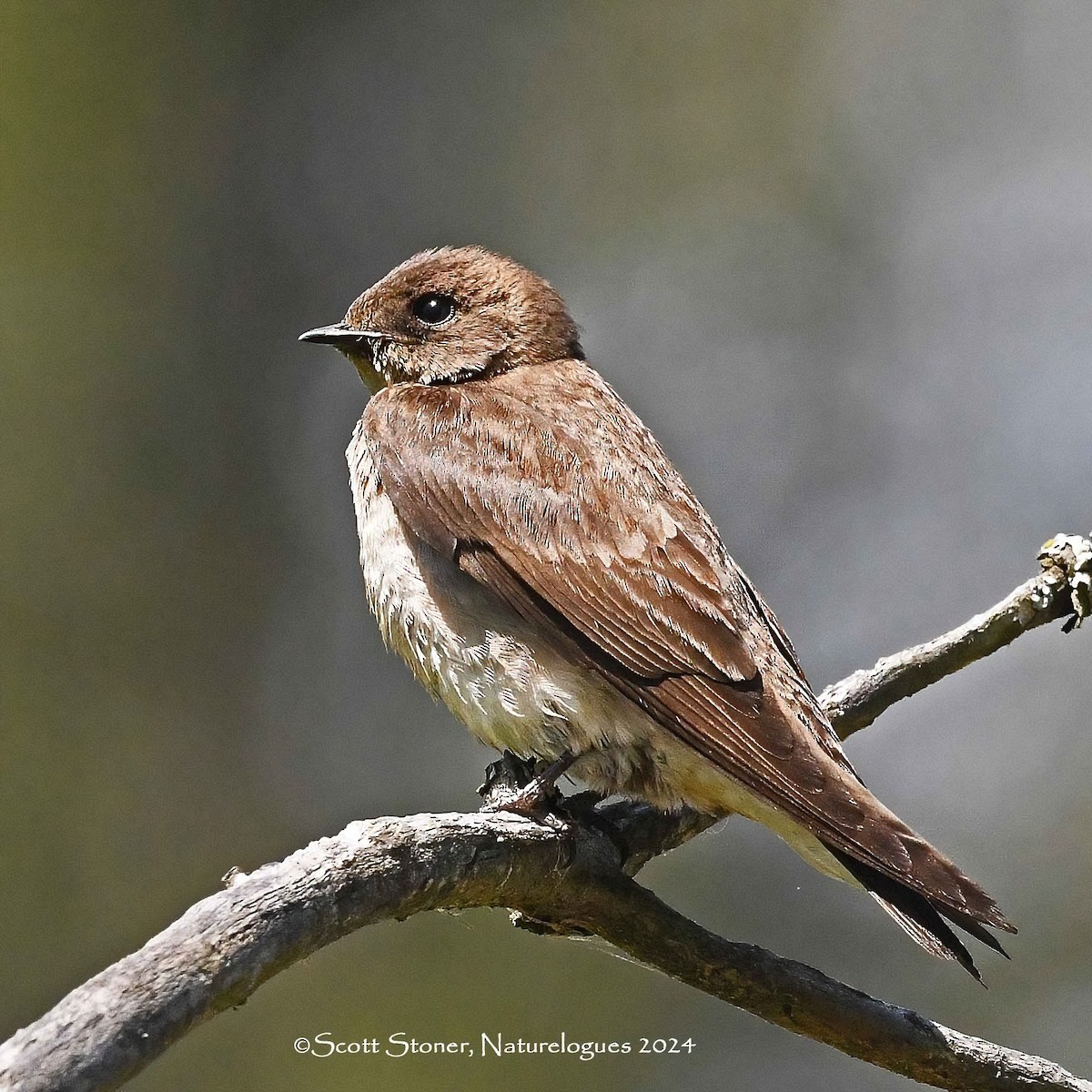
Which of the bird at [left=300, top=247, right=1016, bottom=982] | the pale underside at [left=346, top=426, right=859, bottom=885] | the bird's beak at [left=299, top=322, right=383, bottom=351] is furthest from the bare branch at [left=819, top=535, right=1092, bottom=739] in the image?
the bird's beak at [left=299, top=322, right=383, bottom=351]

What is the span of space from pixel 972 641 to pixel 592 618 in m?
1.02

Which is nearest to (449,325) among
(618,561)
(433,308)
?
(433,308)

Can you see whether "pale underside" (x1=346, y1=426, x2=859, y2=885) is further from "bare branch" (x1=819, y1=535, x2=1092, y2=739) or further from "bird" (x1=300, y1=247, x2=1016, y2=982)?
"bare branch" (x1=819, y1=535, x2=1092, y2=739)

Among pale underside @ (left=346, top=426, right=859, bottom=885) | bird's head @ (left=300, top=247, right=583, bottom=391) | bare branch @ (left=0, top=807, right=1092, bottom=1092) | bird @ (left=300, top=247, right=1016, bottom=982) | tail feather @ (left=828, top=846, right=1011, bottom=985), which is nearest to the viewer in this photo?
bare branch @ (left=0, top=807, right=1092, bottom=1092)

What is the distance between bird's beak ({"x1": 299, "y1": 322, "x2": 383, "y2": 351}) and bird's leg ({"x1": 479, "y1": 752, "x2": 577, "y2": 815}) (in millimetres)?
1383

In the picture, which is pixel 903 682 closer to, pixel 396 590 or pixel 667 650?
pixel 667 650

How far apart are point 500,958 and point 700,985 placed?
2.59m

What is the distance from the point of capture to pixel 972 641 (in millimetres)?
3555

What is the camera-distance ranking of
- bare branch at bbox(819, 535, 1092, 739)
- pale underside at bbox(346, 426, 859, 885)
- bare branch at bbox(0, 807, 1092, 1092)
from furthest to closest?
bare branch at bbox(819, 535, 1092, 739)
pale underside at bbox(346, 426, 859, 885)
bare branch at bbox(0, 807, 1092, 1092)

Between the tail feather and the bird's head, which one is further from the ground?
the bird's head

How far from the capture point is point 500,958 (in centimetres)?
514

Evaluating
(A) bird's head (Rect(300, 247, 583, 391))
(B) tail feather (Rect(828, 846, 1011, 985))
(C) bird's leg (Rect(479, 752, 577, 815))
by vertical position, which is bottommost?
(B) tail feather (Rect(828, 846, 1011, 985))

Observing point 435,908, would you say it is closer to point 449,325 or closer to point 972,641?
point 972,641

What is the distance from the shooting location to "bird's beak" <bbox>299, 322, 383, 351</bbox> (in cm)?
412
